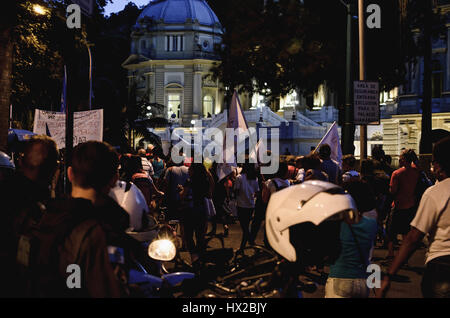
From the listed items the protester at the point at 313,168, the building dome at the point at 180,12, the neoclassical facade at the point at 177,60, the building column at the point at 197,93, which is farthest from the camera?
the building dome at the point at 180,12

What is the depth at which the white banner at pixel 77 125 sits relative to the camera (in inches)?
396

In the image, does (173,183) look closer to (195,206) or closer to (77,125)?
(195,206)

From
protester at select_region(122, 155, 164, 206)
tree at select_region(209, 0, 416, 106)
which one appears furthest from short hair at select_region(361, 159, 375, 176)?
tree at select_region(209, 0, 416, 106)

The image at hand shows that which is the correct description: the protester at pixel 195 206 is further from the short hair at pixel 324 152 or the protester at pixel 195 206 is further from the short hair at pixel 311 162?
the short hair at pixel 324 152

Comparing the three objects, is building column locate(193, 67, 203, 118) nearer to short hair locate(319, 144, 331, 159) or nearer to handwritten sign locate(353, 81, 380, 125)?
handwritten sign locate(353, 81, 380, 125)

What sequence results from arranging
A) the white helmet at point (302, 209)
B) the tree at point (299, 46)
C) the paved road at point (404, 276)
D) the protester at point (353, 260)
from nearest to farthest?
1. the white helmet at point (302, 209)
2. the protester at point (353, 260)
3. the paved road at point (404, 276)
4. the tree at point (299, 46)

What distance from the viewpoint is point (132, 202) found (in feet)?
16.5

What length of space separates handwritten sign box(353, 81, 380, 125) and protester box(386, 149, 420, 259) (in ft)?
6.56

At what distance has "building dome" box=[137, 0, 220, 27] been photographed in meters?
82.0

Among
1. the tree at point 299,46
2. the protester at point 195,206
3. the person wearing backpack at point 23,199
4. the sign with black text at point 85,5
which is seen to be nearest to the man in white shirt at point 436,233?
the person wearing backpack at point 23,199

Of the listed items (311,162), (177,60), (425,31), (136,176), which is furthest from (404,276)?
(177,60)

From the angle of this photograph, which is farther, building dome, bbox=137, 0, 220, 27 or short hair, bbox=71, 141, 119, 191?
building dome, bbox=137, 0, 220, 27

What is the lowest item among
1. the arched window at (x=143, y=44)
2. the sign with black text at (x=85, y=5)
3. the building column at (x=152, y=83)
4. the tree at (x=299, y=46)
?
the sign with black text at (x=85, y=5)
